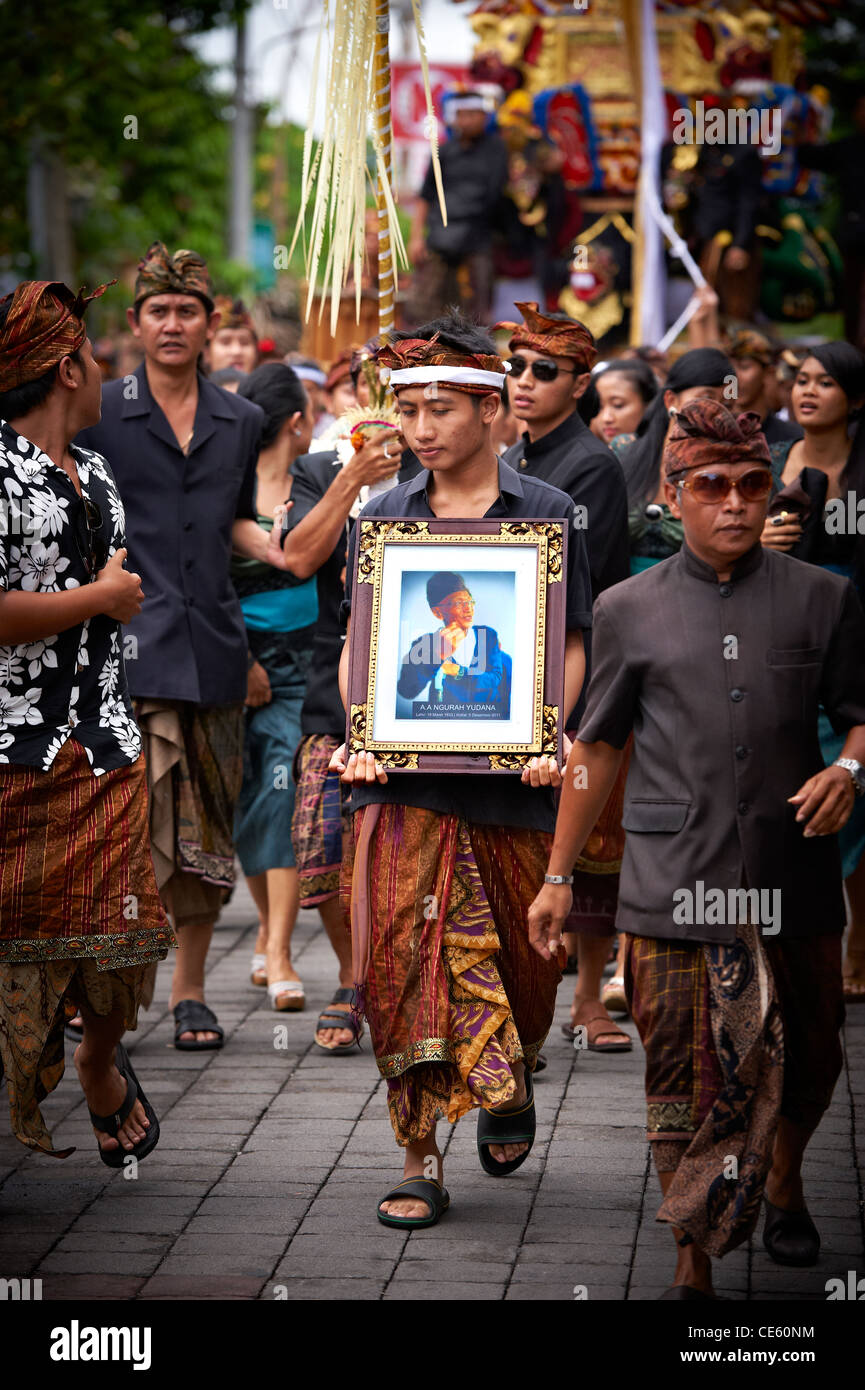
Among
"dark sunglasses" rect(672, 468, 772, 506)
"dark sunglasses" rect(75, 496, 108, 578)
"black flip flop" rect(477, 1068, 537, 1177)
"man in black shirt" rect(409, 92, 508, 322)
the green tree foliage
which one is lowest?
"black flip flop" rect(477, 1068, 537, 1177)

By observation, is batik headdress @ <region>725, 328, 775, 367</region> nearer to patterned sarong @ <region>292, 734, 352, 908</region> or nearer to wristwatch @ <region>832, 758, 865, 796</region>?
patterned sarong @ <region>292, 734, 352, 908</region>

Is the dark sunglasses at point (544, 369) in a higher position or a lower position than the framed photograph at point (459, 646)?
higher

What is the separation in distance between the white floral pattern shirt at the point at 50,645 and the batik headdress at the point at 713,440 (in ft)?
5.11

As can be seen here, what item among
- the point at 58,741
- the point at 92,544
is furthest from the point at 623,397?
the point at 58,741

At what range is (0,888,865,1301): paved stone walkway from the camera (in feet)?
15.3

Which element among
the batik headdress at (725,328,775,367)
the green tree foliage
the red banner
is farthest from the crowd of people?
the red banner

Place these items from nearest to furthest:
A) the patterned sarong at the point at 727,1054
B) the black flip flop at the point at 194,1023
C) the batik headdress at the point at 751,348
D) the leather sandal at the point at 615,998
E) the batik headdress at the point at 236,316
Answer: the patterned sarong at the point at 727,1054, the black flip flop at the point at 194,1023, the leather sandal at the point at 615,998, the batik headdress at the point at 751,348, the batik headdress at the point at 236,316

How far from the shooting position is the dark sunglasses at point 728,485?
456 centimetres

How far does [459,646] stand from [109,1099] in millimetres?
1636

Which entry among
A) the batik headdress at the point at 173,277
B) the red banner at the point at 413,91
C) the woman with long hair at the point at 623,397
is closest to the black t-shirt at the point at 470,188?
the red banner at the point at 413,91

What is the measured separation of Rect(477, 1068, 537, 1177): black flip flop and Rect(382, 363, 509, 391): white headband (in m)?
1.94

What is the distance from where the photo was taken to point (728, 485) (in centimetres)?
457

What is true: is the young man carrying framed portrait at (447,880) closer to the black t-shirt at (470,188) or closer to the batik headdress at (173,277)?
the batik headdress at (173,277)
